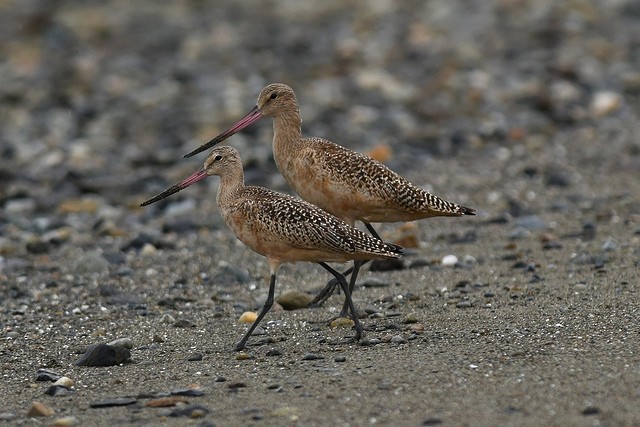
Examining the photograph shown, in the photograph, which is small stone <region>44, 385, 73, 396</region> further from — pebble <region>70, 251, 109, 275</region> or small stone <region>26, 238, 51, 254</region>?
small stone <region>26, 238, 51, 254</region>

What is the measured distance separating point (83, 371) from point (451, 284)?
11.2 ft

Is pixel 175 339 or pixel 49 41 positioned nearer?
pixel 175 339

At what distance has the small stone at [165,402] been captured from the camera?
6777 mm

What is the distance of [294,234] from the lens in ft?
26.9

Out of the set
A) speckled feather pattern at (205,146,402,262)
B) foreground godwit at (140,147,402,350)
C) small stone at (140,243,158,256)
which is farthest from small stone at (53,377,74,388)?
small stone at (140,243,158,256)

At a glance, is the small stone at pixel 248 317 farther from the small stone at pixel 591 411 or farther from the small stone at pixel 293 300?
the small stone at pixel 591 411

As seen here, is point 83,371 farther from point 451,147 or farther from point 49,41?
point 49,41

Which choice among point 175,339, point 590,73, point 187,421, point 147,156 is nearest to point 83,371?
point 175,339

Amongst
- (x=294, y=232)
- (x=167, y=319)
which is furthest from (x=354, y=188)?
(x=167, y=319)

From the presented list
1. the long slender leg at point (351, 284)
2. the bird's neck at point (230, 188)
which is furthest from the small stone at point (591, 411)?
the bird's neck at point (230, 188)

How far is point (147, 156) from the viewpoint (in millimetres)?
17219

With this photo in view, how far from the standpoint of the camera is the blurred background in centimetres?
1527

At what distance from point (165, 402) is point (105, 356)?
1.27m

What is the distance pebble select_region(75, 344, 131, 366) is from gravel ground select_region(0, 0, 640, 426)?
192 mm
